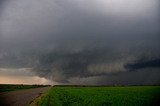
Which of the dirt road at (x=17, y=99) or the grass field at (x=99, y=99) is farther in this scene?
Result: the dirt road at (x=17, y=99)

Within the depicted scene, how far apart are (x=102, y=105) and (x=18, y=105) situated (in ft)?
28.6

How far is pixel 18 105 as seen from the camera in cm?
3039

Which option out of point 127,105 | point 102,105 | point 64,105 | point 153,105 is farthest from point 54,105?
point 153,105

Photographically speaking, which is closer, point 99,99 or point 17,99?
point 99,99

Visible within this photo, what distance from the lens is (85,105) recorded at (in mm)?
29641

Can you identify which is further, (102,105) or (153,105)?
(102,105)

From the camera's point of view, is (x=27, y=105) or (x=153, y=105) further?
(x=27, y=105)

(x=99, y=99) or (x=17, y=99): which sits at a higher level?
(x=17, y=99)

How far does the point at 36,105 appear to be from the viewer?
3073 cm

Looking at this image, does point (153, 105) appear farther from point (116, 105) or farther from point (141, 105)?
point (116, 105)

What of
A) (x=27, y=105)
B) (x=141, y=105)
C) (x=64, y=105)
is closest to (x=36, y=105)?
(x=27, y=105)

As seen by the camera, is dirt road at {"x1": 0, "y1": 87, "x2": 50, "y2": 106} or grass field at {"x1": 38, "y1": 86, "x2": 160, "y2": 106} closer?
grass field at {"x1": 38, "y1": 86, "x2": 160, "y2": 106}

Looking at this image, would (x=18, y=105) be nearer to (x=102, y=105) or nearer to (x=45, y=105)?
(x=45, y=105)

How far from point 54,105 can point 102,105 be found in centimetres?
504
